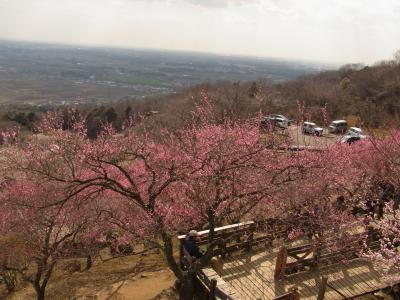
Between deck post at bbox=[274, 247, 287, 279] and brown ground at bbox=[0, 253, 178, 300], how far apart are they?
3615 mm

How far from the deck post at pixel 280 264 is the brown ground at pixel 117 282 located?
3615 mm

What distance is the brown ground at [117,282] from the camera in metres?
14.5

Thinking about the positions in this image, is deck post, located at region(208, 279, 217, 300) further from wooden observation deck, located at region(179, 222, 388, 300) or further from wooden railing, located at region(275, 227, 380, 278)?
wooden railing, located at region(275, 227, 380, 278)

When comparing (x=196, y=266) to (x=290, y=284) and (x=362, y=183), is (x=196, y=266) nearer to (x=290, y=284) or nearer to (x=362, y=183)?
(x=290, y=284)

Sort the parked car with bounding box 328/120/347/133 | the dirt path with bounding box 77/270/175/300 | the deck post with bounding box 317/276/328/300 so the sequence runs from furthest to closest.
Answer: the parked car with bounding box 328/120/347/133, the dirt path with bounding box 77/270/175/300, the deck post with bounding box 317/276/328/300

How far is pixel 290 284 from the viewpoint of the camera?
1255 cm

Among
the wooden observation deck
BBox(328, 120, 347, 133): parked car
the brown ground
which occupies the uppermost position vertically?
the wooden observation deck

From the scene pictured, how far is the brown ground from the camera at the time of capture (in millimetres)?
14477

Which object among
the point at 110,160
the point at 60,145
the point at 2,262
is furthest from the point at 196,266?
the point at 2,262

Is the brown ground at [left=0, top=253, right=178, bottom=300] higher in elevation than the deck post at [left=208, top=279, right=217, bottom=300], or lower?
lower

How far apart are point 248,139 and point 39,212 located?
7.64 m

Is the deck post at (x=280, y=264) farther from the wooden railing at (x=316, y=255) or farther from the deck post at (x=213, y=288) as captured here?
the deck post at (x=213, y=288)

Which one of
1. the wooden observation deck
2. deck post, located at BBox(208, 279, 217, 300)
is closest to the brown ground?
the wooden observation deck

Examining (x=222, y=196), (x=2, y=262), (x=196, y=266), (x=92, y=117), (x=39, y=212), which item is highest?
(x=222, y=196)
